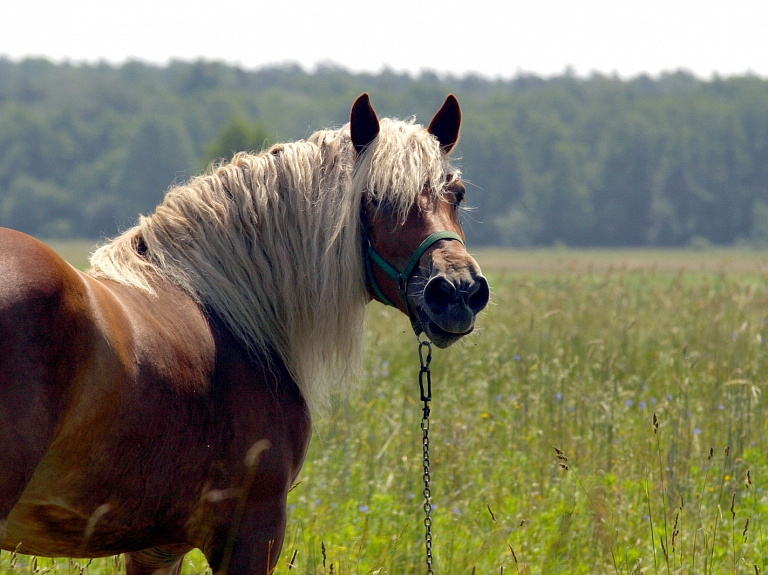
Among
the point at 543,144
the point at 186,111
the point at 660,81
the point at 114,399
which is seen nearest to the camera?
the point at 114,399

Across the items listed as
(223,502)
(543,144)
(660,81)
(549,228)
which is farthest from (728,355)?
(660,81)

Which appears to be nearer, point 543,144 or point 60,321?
point 60,321

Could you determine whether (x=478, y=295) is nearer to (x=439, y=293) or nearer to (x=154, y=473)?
(x=439, y=293)

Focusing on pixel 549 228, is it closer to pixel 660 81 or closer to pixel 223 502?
pixel 223 502

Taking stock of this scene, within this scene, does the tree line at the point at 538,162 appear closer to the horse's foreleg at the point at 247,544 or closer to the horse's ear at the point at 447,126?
the horse's ear at the point at 447,126

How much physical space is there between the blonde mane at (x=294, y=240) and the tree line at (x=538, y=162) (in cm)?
5646

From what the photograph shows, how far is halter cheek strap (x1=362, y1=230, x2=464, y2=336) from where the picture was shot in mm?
2646


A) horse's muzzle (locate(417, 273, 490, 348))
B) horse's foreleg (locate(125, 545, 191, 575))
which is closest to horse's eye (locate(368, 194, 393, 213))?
horse's muzzle (locate(417, 273, 490, 348))

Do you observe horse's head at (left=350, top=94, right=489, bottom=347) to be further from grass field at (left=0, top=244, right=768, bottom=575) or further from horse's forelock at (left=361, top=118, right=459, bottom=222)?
grass field at (left=0, top=244, right=768, bottom=575)

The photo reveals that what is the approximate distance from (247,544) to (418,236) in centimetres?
115

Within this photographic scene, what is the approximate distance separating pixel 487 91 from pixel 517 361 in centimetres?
17119

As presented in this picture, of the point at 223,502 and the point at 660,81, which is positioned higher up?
the point at 660,81

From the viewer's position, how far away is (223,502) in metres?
2.33

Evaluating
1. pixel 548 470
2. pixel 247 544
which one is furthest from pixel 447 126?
pixel 548 470
